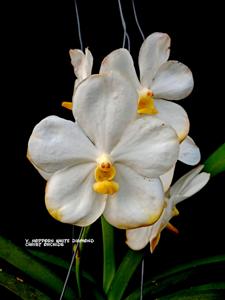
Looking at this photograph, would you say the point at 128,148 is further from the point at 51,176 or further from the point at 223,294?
the point at 223,294

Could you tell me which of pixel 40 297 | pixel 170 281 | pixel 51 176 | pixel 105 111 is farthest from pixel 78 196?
pixel 170 281

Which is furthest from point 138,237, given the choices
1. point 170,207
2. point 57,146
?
point 57,146

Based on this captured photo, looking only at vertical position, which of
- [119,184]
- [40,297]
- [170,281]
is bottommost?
[170,281]

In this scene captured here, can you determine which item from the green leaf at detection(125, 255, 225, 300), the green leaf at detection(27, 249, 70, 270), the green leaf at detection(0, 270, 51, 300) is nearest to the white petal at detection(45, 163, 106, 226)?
the green leaf at detection(0, 270, 51, 300)

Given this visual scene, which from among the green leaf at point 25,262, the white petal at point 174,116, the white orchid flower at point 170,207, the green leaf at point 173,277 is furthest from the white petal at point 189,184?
the green leaf at point 25,262

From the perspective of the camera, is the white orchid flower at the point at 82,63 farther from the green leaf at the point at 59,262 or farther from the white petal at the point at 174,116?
the green leaf at the point at 59,262

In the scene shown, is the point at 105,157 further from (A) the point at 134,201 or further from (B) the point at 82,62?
(B) the point at 82,62

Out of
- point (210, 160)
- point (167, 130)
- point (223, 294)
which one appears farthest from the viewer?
point (210, 160)
